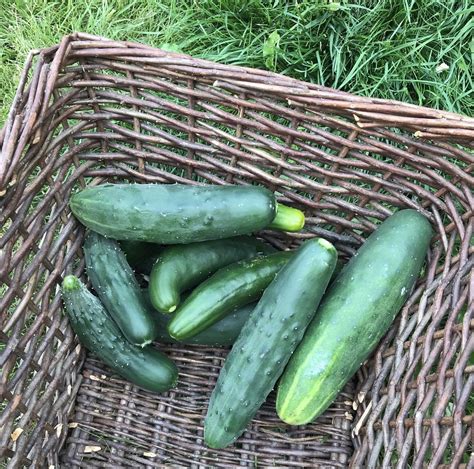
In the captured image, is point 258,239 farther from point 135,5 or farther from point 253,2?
point 135,5

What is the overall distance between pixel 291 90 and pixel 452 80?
0.93 meters

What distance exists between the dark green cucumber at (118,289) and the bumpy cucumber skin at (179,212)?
8cm

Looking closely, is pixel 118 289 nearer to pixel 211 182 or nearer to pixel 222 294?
pixel 222 294

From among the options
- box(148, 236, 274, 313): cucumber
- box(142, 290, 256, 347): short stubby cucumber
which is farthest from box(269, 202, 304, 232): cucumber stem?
box(142, 290, 256, 347): short stubby cucumber

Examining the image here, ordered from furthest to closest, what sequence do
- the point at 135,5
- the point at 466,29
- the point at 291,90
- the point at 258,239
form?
the point at 135,5 < the point at 466,29 < the point at 258,239 < the point at 291,90

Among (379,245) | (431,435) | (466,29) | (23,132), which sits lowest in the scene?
(431,435)

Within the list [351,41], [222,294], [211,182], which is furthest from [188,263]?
[351,41]

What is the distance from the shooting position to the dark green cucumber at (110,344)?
157cm

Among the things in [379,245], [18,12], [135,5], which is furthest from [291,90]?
[18,12]

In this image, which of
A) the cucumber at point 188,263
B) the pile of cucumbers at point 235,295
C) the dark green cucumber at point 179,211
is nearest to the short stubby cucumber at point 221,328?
the pile of cucumbers at point 235,295

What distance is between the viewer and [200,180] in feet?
5.86

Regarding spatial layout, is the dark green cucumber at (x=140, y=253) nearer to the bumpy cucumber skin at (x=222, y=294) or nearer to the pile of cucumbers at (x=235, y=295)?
the pile of cucumbers at (x=235, y=295)

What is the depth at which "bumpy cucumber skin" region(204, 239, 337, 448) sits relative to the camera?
1440 mm

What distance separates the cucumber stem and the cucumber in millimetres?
124
